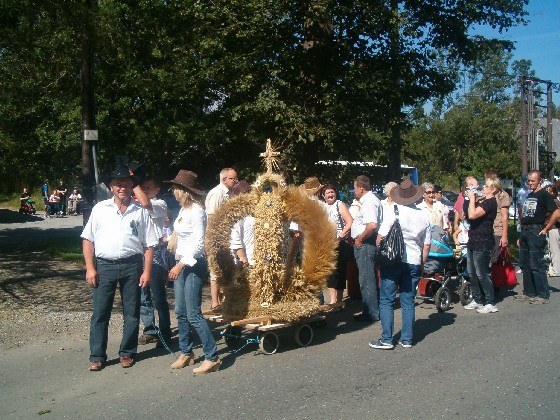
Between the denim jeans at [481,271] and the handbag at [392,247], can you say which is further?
the denim jeans at [481,271]

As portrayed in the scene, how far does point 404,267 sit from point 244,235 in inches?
74.8

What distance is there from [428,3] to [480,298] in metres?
6.28

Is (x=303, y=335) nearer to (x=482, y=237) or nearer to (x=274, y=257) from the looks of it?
(x=274, y=257)

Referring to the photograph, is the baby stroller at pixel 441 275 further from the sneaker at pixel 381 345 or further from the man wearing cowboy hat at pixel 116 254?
the man wearing cowboy hat at pixel 116 254

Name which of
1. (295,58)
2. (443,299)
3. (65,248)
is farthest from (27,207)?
(443,299)

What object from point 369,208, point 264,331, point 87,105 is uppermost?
point 87,105

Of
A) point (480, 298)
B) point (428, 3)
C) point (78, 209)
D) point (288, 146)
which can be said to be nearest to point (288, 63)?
point (288, 146)

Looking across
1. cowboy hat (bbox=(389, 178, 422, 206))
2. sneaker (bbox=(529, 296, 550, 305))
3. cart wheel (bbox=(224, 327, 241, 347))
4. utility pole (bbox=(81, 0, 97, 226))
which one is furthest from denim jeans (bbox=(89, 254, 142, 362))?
sneaker (bbox=(529, 296, 550, 305))

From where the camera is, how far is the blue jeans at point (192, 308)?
21.6ft

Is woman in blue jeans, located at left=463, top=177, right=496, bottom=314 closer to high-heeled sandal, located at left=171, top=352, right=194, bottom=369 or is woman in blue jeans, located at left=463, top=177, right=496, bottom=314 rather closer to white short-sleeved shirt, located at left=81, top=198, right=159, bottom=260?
high-heeled sandal, located at left=171, top=352, right=194, bottom=369

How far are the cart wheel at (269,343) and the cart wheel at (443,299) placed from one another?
323 cm

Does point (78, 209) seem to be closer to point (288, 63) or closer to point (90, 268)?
point (288, 63)

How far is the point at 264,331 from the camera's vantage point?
7.18 metres

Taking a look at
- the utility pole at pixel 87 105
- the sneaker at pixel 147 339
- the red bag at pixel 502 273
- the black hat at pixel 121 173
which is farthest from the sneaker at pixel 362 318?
the utility pole at pixel 87 105
